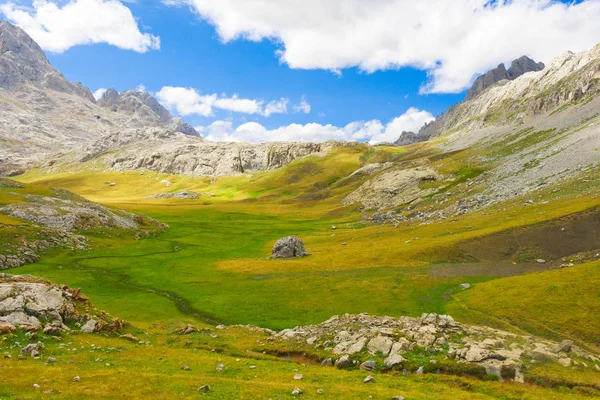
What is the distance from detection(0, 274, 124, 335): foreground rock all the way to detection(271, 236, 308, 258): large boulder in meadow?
191 feet

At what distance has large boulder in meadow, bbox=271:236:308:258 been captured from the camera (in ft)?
326

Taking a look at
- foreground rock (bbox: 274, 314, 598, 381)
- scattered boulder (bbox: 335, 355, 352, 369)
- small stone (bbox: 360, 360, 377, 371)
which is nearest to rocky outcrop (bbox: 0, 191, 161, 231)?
foreground rock (bbox: 274, 314, 598, 381)

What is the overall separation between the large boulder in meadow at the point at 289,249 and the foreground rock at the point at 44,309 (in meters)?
58.4

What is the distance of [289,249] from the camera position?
99.6 m

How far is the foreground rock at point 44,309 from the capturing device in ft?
114

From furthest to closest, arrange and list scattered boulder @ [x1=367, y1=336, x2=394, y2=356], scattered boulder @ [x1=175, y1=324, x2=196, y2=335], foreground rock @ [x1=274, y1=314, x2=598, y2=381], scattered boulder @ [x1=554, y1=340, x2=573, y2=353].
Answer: scattered boulder @ [x1=175, y1=324, x2=196, y2=335] < scattered boulder @ [x1=367, y1=336, x2=394, y2=356] < scattered boulder @ [x1=554, y1=340, x2=573, y2=353] < foreground rock @ [x1=274, y1=314, x2=598, y2=381]

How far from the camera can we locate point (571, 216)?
82938mm

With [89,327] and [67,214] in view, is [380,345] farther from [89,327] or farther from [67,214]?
[67,214]

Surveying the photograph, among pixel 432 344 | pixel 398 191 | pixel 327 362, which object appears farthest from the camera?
pixel 398 191

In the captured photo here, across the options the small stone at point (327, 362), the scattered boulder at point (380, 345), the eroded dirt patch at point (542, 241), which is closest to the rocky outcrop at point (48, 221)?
the small stone at point (327, 362)

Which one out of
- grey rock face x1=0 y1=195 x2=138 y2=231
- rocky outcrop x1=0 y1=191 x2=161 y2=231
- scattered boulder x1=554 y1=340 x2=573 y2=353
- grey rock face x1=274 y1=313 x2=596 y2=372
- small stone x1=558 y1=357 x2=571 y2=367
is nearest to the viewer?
small stone x1=558 y1=357 x2=571 y2=367

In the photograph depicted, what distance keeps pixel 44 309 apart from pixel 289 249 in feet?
217

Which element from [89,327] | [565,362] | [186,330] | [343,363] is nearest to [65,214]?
[186,330]

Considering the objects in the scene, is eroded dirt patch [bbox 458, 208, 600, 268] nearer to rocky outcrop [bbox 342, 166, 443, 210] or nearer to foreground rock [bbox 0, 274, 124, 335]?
foreground rock [bbox 0, 274, 124, 335]
